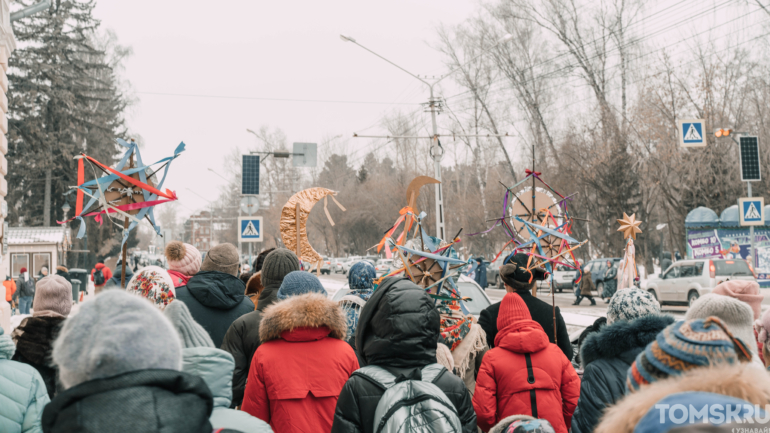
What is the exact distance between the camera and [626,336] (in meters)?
2.88

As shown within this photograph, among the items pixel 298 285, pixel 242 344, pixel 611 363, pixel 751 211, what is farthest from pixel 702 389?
pixel 751 211

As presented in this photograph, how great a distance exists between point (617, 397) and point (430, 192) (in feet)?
138

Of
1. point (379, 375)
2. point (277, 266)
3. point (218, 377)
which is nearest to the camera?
point (218, 377)

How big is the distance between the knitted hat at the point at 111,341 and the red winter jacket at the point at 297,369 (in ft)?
4.39

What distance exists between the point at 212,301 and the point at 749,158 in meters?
18.5

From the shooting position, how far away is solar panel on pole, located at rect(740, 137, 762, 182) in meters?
17.9

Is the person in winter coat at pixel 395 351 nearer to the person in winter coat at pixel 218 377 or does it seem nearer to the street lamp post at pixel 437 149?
the person in winter coat at pixel 218 377

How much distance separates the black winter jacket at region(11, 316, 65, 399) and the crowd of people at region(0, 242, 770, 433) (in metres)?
0.01

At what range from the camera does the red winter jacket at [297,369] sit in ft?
9.81

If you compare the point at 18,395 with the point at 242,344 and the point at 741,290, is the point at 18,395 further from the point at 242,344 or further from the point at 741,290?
the point at 741,290

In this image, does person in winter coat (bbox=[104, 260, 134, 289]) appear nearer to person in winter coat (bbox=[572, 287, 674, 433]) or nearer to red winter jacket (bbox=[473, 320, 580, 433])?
red winter jacket (bbox=[473, 320, 580, 433])

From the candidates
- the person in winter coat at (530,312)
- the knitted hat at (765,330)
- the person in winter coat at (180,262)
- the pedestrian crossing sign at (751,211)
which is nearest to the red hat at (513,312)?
the person in winter coat at (530,312)

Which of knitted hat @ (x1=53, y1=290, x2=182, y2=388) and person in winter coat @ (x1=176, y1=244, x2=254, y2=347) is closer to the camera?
knitted hat @ (x1=53, y1=290, x2=182, y2=388)

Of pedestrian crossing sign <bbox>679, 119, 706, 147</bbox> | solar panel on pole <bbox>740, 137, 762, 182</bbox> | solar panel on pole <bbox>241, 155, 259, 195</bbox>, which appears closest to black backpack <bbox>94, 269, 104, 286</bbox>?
solar panel on pole <bbox>241, 155, 259, 195</bbox>
